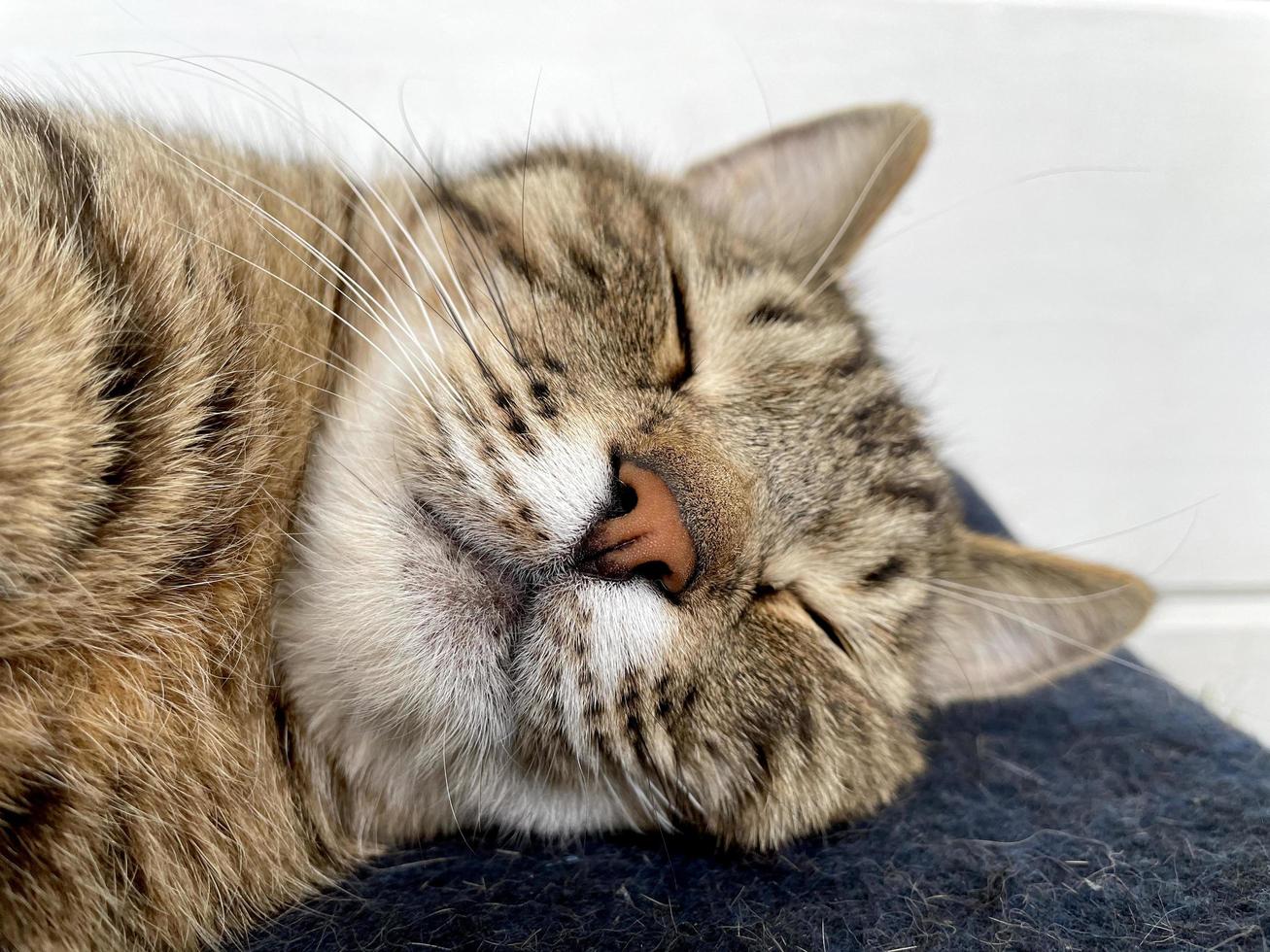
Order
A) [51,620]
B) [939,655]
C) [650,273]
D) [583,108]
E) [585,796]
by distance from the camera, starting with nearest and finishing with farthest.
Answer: [51,620], [585,796], [650,273], [939,655], [583,108]

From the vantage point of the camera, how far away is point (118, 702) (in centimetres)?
93

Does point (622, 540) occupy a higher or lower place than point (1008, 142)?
lower

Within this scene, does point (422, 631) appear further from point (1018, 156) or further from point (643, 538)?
point (1018, 156)

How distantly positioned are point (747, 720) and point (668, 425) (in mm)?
387

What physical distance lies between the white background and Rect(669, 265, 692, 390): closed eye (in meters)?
0.83

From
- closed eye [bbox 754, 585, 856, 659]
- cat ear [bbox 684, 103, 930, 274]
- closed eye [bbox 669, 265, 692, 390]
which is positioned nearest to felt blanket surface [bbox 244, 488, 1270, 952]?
closed eye [bbox 754, 585, 856, 659]

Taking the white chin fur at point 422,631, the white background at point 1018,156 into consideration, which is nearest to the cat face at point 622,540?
the white chin fur at point 422,631

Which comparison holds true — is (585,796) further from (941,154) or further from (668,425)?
(941,154)

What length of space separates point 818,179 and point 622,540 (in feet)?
3.24

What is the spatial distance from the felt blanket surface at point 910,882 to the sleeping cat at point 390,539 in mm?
61

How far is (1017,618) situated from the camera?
1456mm

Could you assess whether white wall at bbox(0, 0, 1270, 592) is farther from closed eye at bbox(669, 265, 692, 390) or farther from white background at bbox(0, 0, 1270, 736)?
closed eye at bbox(669, 265, 692, 390)

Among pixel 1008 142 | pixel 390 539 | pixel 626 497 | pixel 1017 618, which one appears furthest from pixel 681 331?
pixel 1008 142

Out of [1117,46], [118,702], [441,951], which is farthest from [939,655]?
[1117,46]
